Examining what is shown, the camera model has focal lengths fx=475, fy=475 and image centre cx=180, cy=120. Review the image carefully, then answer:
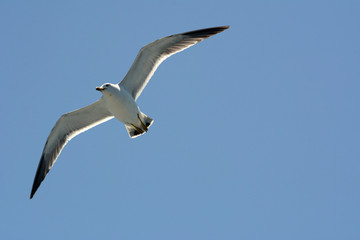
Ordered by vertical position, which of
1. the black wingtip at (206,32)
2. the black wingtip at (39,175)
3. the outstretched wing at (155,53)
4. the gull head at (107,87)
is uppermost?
the black wingtip at (206,32)

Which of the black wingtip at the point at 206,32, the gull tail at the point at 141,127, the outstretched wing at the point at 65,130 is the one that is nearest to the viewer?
the black wingtip at the point at 206,32

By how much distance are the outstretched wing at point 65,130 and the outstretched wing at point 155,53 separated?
1255 mm

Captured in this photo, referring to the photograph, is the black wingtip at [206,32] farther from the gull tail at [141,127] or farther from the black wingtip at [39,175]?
the black wingtip at [39,175]

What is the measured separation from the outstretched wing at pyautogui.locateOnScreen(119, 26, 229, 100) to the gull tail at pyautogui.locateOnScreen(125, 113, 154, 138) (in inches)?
31.2

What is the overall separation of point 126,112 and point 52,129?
252 centimetres

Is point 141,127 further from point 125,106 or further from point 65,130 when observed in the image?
point 65,130

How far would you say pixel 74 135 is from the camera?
1335cm

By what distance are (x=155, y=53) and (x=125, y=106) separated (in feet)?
5.07

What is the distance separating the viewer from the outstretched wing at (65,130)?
12988 mm

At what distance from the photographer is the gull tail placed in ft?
40.9

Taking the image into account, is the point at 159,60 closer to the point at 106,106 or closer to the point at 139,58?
the point at 139,58

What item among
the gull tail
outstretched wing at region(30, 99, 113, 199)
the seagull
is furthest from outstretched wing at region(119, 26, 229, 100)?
outstretched wing at region(30, 99, 113, 199)

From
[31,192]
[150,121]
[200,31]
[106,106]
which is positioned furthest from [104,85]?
[31,192]

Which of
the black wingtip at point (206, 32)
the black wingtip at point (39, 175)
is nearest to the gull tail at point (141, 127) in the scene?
the black wingtip at point (206, 32)
